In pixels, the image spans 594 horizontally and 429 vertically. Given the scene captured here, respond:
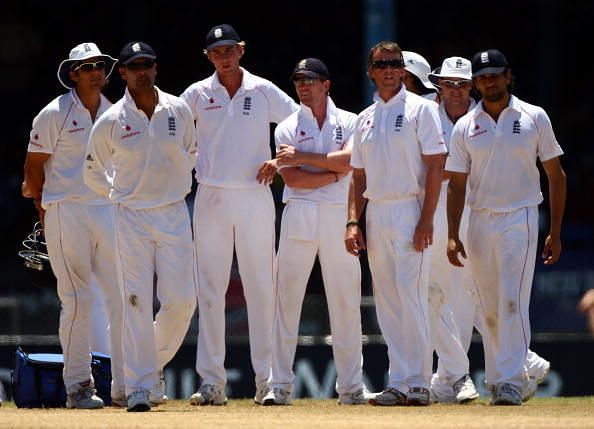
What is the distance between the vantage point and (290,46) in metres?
22.5

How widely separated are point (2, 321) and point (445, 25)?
10.3m

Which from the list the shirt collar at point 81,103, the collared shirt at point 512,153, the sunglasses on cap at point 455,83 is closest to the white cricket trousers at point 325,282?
the collared shirt at point 512,153

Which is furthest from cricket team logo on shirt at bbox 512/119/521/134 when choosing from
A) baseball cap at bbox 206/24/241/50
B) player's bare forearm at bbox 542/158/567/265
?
baseball cap at bbox 206/24/241/50

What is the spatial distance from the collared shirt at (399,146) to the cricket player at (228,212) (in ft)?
2.81

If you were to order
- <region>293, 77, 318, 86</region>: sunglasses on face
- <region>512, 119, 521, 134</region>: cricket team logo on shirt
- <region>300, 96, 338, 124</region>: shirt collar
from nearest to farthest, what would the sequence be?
<region>512, 119, 521, 134</region>: cricket team logo on shirt, <region>293, 77, 318, 86</region>: sunglasses on face, <region>300, 96, 338, 124</region>: shirt collar

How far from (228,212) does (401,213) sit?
116 centimetres

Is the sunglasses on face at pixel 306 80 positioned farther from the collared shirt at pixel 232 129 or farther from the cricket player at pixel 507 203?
the cricket player at pixel 507 203

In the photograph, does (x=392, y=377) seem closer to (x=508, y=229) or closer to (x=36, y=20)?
(x=508, y=229)

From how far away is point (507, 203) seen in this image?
30.9 ft

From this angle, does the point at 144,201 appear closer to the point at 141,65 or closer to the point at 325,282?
the point at 141,65

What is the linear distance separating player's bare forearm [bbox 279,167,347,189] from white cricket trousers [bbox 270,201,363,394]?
4.6 inches

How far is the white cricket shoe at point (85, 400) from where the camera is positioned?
967 cm

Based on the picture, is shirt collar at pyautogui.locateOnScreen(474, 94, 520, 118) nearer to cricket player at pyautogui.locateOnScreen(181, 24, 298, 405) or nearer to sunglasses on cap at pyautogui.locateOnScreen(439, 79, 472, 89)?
sunglasses on cap at pyautogui.locateOnScreen(439, 79, 472, 89)

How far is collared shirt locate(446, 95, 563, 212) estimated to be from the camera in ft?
30.8
